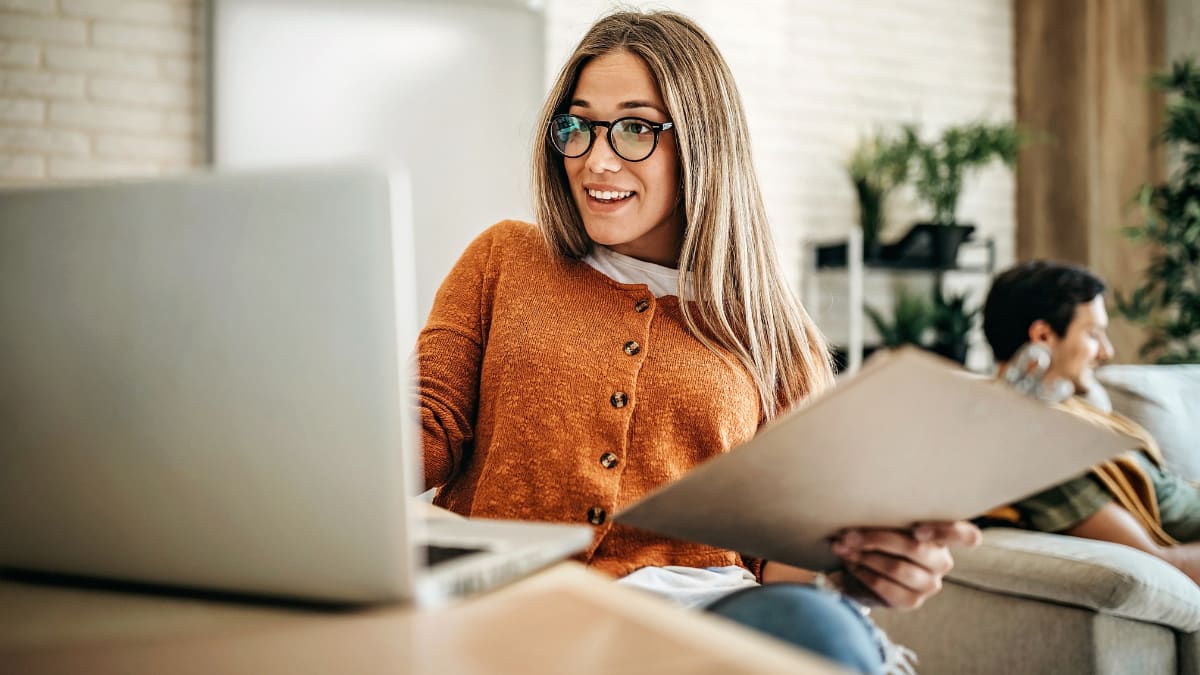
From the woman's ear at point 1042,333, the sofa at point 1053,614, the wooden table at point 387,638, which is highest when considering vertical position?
the woman's ear at point 1042,333

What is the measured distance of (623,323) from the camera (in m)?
1.29

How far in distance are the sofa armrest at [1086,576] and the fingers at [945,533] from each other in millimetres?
913

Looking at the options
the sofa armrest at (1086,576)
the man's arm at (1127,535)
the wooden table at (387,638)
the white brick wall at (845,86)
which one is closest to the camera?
the wooden table at (387,638)

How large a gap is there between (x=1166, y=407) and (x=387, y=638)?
7.79ft

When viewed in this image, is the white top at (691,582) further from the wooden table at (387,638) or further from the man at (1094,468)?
the man at (1094,468)

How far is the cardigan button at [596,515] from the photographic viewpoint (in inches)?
45.4

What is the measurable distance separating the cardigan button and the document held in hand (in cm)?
29

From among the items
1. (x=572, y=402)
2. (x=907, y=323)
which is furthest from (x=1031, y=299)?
(x=907, y=323)

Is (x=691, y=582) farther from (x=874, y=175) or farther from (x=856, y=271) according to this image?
(x=874, y=175)

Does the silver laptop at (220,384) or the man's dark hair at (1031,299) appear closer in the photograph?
the silver laptop at (220,384)

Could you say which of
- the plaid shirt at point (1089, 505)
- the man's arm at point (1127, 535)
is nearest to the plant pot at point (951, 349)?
the plaid shirt at point (1089, 505)

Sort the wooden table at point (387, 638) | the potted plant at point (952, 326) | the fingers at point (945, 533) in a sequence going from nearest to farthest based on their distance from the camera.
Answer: the wooden table at point (387, 638) → the fingers at point (945, 533) → the potted plant at point (952, 326)

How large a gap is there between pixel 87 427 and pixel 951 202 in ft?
13.3

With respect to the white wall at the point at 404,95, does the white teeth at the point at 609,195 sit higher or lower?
lower
